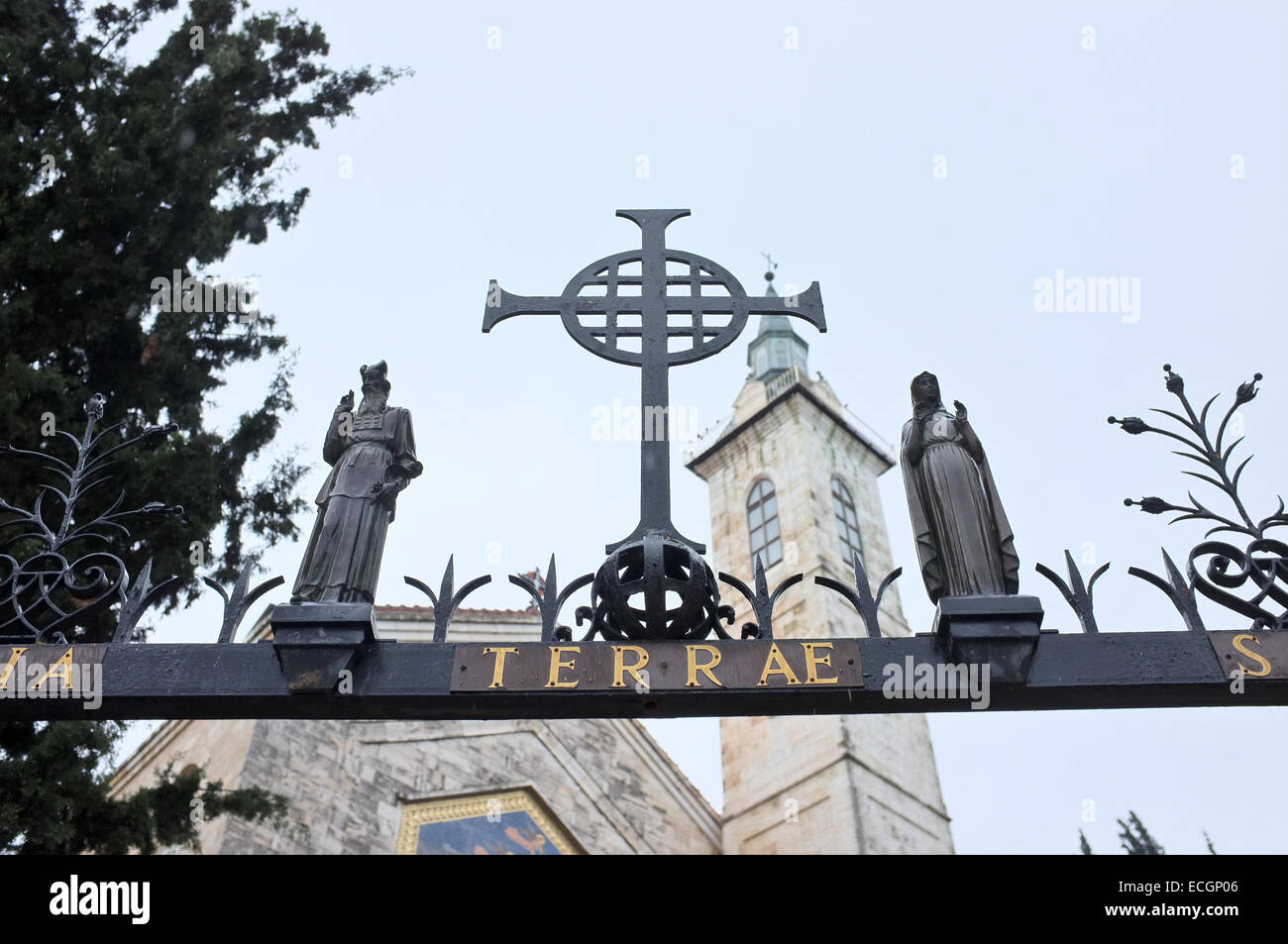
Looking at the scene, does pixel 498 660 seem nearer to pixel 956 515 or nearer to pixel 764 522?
pixel 956 515

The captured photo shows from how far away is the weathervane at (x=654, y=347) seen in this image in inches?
168

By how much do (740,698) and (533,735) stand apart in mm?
15897

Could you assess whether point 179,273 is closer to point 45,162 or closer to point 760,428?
point 45,162

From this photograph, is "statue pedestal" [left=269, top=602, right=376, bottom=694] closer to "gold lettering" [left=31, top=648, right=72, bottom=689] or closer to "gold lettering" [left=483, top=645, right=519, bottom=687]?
"gold lettering" [left=483, top=645, right=519, bottom=687]

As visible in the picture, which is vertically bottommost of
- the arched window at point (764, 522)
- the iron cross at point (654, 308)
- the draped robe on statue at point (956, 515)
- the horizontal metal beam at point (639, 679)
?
the horizontal metal beam at point (639, 679)

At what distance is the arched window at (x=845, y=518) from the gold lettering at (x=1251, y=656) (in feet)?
81.1

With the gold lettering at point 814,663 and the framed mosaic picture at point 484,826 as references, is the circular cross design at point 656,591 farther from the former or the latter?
the framed mosaic picture at point 484,826

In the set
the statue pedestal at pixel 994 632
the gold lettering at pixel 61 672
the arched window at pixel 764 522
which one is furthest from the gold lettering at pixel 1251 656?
the arched window at pixel 764 522

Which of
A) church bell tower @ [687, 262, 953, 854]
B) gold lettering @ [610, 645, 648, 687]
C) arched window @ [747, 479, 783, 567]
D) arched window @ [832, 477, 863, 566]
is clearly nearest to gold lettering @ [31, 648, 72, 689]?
gold lettering @ [610, 645, 648, 687]

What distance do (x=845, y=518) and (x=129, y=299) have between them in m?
22.4

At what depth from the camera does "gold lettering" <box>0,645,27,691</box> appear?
4066 mm

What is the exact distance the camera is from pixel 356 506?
4.57 metres

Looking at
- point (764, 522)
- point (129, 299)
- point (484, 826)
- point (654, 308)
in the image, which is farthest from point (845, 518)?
point (654, 308)
